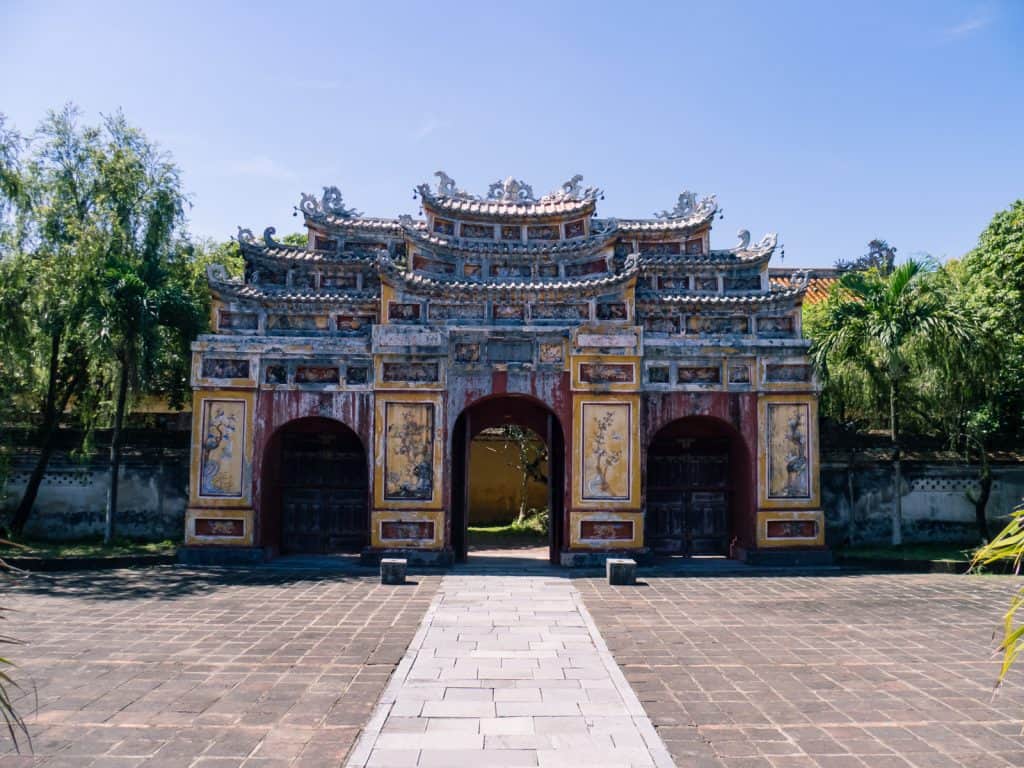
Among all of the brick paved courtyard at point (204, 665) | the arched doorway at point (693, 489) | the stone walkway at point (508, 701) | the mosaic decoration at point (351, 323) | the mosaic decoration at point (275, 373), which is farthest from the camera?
the arched doorway at point (693, 489)

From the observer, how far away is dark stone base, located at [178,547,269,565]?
13898mm

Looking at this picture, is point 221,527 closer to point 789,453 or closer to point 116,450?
point 116,450

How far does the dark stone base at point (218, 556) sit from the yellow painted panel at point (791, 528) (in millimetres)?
9480

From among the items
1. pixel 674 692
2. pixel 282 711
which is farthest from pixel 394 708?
pixel 674 692

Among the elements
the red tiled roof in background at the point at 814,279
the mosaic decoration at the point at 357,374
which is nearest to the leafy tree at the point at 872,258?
the red tiled roof in background at the point at 814,279

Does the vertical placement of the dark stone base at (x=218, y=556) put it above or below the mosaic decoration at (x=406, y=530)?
below

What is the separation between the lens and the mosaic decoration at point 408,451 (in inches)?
548

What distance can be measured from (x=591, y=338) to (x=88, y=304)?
31.6 feet

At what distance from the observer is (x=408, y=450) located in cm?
1398

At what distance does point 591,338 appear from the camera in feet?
46.7

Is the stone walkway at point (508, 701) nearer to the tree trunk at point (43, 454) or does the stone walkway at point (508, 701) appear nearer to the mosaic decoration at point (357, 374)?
the mosaic decoration at point (357, 374)

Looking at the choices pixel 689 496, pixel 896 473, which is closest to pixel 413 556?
pixel 689 496

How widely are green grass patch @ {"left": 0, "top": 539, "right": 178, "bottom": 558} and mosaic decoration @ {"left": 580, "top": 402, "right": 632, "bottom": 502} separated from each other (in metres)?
7.99

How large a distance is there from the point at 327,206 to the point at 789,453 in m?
11.5
